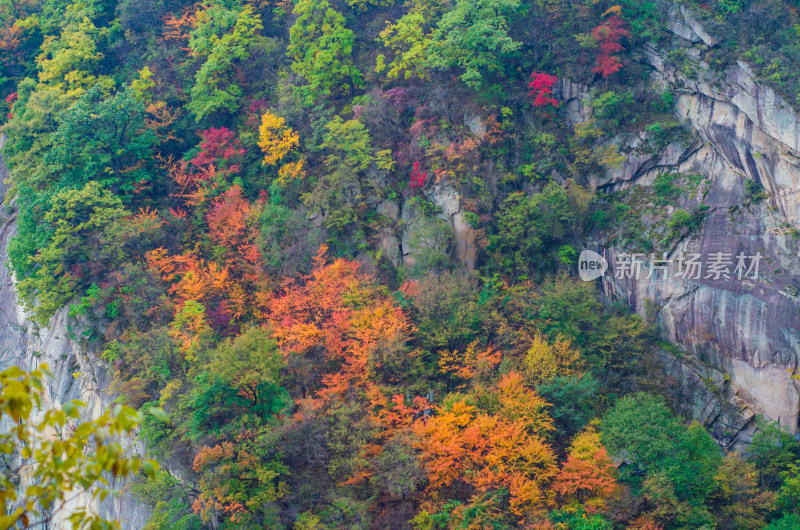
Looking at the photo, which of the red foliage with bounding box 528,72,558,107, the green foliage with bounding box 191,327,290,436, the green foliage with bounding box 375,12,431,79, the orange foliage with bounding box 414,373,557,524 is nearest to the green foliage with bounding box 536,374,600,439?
the orange foliage with bounding box 414,373,557,524

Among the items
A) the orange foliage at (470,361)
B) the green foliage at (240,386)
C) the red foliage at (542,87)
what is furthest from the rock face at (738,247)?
the green foliage at (240,386)

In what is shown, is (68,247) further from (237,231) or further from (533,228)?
(533,228)

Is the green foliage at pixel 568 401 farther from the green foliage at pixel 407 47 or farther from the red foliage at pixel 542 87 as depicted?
the green foliage at pixel 407 47

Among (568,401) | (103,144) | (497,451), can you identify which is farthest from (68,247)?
(568,401)

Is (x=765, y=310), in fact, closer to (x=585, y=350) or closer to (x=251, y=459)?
(x=585, y=350)

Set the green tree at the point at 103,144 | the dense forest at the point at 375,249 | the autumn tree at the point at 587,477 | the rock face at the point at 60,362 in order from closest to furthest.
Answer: the autumn tree at the point at 587,477, the dense forest at the point at 375,249, the rock face at the point at 60,362, the green tree at the point at 103,144

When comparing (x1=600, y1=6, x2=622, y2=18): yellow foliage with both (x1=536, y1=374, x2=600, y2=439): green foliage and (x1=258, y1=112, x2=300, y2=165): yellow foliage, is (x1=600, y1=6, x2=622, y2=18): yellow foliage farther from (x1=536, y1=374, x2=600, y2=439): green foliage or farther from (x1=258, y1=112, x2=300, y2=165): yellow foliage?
(x1=536, y1=374, x2=600, y2=439): green foliage

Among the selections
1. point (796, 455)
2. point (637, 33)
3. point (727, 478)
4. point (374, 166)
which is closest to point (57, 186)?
point (374, 166)
